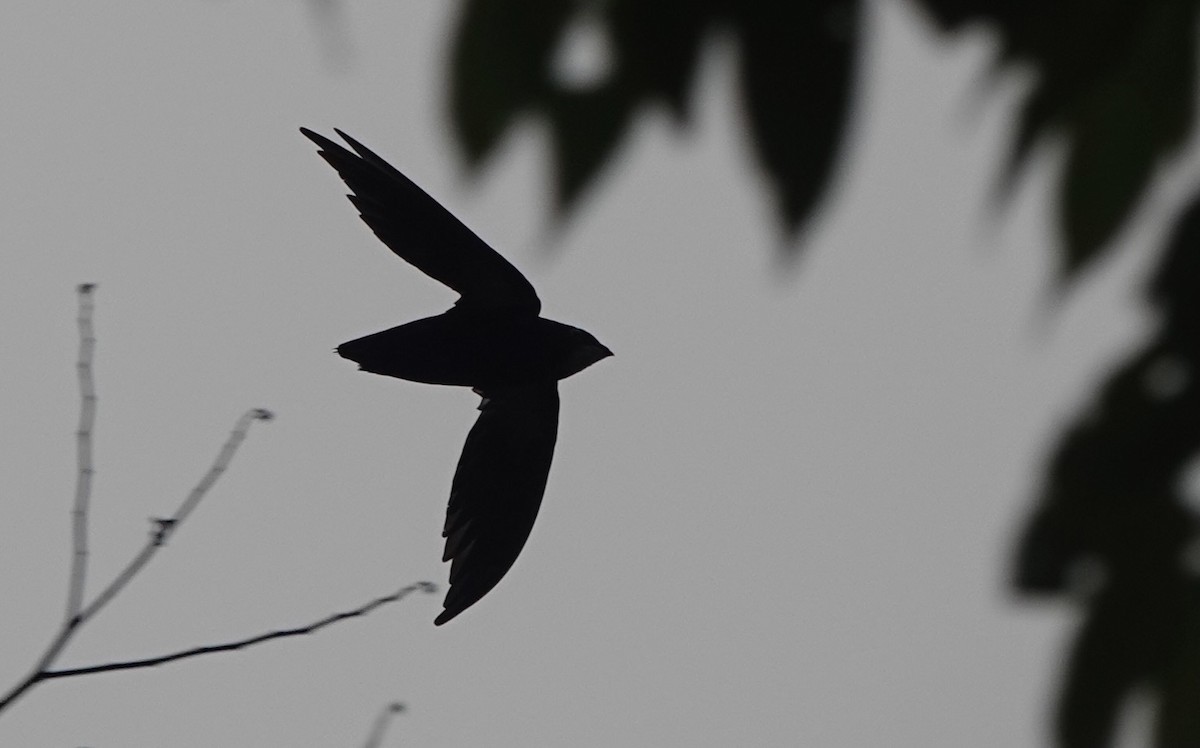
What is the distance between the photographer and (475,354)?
523 centimetres

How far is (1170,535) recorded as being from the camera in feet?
3.18

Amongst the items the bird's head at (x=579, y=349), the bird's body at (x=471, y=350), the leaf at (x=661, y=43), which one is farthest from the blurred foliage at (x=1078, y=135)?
the bird's head at (x=579, y=349)

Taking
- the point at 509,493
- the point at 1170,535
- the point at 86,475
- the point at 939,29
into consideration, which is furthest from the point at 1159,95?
the point at 509,493

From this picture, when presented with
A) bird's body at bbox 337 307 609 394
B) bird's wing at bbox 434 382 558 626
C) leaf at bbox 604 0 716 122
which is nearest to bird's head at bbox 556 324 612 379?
bird's body at bbox 337 307 609 394

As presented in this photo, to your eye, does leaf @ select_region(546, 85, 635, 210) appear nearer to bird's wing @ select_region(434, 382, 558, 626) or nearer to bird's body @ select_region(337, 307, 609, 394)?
bird's body @ select_region(337, 307, 609, 394)

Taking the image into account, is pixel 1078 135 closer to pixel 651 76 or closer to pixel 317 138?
pixel 651 76

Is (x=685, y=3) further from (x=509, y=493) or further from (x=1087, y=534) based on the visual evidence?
(x=509, y=493)

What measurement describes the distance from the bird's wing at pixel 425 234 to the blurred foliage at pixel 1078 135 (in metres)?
3.93

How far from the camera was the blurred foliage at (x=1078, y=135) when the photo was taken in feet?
2.87

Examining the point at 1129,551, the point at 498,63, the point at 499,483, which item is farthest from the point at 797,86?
the point at 499,483

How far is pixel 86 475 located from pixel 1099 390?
94.4 inches

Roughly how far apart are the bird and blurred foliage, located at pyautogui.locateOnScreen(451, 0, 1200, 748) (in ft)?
12.2

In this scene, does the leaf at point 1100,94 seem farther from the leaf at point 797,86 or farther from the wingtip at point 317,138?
the wingtip at point 317,138

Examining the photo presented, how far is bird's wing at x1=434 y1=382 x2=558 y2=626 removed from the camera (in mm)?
5590
